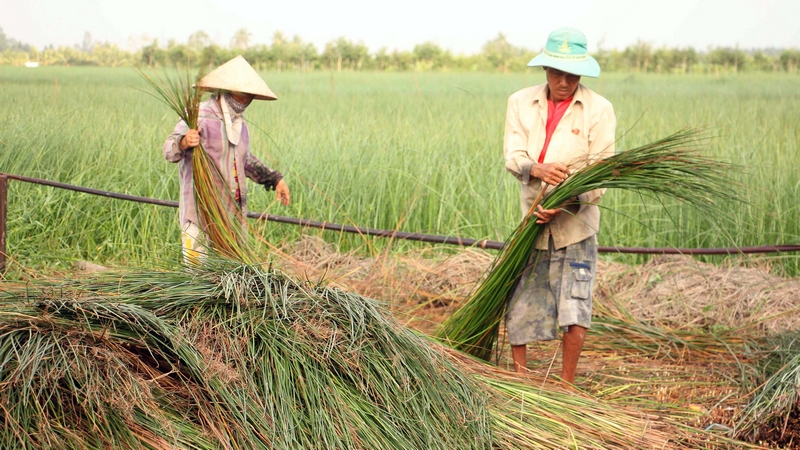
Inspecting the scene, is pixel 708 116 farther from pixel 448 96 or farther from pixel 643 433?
pixel 643 433

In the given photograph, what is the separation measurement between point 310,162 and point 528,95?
261cm

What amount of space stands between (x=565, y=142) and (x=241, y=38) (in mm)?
5657

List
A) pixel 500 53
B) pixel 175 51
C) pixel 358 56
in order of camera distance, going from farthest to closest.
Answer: pixel 500 53, pixel 358 56, pixel 175 51

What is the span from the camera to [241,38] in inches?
307

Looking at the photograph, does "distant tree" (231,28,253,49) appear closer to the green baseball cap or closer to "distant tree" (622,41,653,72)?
the green baseball cap

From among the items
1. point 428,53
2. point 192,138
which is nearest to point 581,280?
point 192,138

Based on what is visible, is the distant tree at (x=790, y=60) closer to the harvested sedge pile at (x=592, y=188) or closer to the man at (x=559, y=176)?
the harvested sedge pile at (x=592, y=188)

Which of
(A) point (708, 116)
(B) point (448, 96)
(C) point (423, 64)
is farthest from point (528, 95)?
(C) point (423, 64)

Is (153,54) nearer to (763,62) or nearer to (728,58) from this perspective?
(763,62)

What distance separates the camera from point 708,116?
722cm

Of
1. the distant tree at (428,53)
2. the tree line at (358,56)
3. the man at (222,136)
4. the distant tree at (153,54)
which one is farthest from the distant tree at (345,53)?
the man at (222,136)

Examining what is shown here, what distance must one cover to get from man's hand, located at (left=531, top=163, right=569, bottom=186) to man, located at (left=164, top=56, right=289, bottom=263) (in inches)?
41.6

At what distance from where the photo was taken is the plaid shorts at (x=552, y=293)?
2.83 metres

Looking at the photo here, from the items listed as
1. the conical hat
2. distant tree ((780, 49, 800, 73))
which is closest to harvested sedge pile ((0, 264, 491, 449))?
the conical hat
